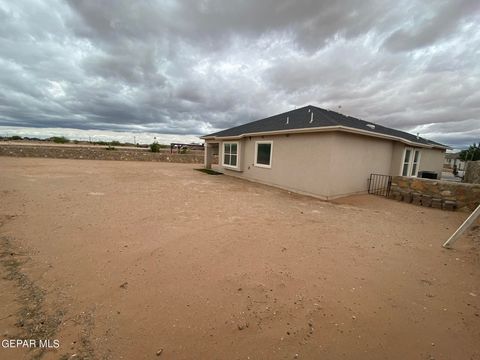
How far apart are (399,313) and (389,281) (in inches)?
25.4

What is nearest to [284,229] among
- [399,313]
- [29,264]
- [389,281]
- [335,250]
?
[335,250]

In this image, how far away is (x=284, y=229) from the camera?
4566 mm

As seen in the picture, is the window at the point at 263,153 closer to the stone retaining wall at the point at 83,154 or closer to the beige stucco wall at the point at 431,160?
the beige stucco wall at the point at 431,160

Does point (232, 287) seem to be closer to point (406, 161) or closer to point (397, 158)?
point (397, 158)

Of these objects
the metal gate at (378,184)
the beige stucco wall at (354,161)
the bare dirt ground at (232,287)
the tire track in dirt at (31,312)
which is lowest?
the tire track in dirt at (31,312)

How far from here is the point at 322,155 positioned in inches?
313

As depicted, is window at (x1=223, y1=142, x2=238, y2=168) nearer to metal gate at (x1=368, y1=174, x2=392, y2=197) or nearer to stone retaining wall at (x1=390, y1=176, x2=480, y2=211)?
metal gate at (x1=368, y1=174, x2=392, y2=197)

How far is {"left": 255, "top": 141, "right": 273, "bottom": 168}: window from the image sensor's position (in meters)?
10.3

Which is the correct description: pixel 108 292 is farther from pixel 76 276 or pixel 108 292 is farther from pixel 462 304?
pixel 462 304

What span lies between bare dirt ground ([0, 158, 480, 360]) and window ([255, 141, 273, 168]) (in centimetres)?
575

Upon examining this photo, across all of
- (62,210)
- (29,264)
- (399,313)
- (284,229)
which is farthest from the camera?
(62,210)

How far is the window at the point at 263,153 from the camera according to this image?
33.9 feet

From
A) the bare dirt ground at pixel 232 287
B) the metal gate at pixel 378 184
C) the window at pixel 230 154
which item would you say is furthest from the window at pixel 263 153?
the bare dirt ground at pixel 232 287

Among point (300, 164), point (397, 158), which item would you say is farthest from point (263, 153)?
point (397, 158)
